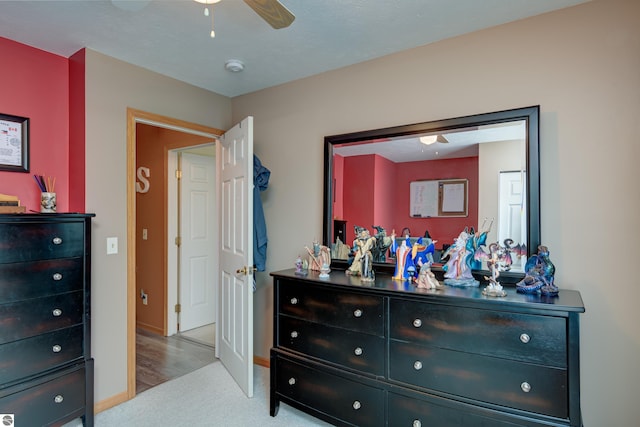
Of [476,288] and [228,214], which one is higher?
[228,214]

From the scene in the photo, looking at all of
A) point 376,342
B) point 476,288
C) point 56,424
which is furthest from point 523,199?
point 56,424

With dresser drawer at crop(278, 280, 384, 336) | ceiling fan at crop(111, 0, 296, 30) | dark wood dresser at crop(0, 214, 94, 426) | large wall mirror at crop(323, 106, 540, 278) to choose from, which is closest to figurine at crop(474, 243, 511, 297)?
large wall mirror at crop(323, 106, 540, 278)

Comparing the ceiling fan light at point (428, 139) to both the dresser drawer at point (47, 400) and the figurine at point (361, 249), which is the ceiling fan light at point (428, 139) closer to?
the figurine at point (361, 249)

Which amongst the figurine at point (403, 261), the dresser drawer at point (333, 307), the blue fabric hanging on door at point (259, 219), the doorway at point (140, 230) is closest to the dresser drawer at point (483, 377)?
the dresser drawer at point (333, 307)

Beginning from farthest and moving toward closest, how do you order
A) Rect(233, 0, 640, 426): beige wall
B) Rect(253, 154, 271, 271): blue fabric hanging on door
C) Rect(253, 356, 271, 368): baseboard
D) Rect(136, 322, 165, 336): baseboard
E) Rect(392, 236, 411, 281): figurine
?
Rect(136, 322, 165, 336): baseboard
Rect(253, 356, 271, 368): baseboard
Rect(253, 154, 271, 271): blue fabric hanging on door
Rect(392, 236, 411, 281): figurine
Rect(233, 0, 640, 426): beige wall

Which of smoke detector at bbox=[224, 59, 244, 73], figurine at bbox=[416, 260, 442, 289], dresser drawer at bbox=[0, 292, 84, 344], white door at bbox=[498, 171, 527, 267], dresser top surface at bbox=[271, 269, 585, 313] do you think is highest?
smoke detector at bbox=[224, 59, 244, 73]

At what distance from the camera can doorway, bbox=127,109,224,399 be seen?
265cm

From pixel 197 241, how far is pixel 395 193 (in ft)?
9.04

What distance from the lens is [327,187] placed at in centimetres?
278

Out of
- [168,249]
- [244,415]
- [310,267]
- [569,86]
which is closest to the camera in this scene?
[569,86]

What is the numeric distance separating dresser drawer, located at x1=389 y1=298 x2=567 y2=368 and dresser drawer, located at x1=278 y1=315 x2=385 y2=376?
169 mm

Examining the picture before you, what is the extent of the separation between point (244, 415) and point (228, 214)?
157 cm

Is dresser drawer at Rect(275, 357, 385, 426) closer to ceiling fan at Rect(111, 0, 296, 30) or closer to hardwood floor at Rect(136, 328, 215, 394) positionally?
hardwood floor at Rect(136, 328, 215, 394)

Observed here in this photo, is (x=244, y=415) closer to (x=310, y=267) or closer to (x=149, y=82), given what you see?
(x=310, y=267)
